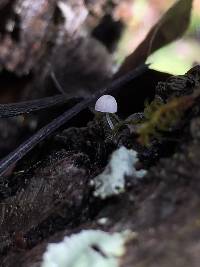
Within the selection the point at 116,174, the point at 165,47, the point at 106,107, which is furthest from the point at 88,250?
the point at 165,47

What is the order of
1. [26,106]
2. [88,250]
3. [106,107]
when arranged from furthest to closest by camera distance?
[26,106] < [106,107] < [88,250]

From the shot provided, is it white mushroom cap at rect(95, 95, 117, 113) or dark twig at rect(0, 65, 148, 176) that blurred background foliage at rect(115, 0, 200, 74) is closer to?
dark twig at rect(0, 65, 148, 176)

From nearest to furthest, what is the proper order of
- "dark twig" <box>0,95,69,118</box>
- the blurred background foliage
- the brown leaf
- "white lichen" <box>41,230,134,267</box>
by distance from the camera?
1. "white lichen" <box>41,230,134,267</box>
2. "dark twig" <box>0,95,69,118</box>
3. the blurred background foliage
4. the brown leaf

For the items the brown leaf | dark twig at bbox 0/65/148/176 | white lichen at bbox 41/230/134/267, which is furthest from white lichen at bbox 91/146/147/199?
the brown leaf

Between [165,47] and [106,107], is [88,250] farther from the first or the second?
[165,47]

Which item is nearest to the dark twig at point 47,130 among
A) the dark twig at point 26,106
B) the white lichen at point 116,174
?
the dark twig at point 26,106

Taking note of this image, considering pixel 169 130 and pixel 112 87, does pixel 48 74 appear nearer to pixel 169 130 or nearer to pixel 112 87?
pixel 112 87

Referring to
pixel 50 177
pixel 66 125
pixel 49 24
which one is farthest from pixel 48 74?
pixel 50 177
